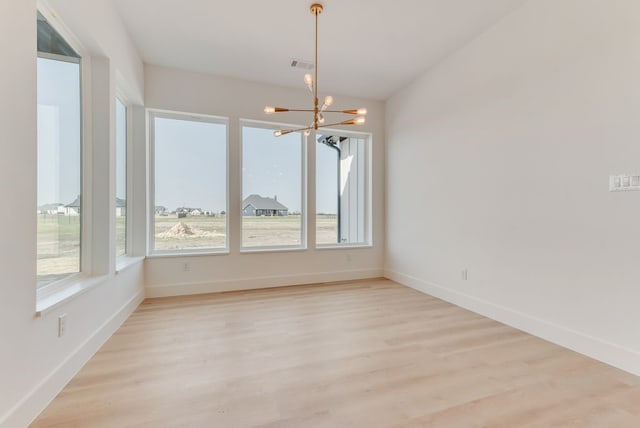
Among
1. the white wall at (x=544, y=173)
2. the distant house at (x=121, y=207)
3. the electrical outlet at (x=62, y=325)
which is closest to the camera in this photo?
the electrical outlet at (x=62, y=325)

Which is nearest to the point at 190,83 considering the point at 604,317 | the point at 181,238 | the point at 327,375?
the point at 181,238

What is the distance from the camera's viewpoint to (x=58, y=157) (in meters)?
2.25

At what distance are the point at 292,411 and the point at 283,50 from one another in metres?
3.67

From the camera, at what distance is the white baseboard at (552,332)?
2229 mm

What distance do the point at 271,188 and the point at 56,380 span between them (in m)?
3.27

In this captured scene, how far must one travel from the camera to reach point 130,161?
3812 millimetres

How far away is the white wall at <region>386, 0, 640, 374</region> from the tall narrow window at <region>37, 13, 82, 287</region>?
396cm

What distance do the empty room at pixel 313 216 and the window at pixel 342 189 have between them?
9 cm

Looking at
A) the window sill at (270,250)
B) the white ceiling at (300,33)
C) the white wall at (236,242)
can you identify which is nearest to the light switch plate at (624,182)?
the white ceiling at (300,33)

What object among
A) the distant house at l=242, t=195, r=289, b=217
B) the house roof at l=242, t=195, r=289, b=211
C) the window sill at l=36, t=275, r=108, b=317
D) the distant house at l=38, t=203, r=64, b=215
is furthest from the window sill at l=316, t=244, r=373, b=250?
the distant house at l=38, t=203, r=64, b=215

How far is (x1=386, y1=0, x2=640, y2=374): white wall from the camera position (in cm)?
227

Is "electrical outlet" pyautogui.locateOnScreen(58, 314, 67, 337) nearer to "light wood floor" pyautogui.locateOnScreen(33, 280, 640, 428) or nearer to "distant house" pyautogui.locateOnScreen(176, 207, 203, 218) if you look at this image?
"light wood floor" pyautogui.locateOnScreen(33, 280, 640, 428)

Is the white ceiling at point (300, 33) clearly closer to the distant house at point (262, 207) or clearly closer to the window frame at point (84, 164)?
the window frame at point (84, 164)

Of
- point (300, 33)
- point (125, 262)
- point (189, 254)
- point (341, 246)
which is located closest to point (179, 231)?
point (189, 254)
